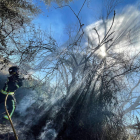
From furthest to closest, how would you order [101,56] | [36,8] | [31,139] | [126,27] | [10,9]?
1. [101,56]
2. [126,27]
3. [36,8]
4. [31,139]
5. [10,9]

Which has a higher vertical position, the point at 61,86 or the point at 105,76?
the point at 105,76

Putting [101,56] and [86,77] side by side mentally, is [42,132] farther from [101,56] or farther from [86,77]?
[101,56]

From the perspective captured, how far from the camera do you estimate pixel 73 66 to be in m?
7.88

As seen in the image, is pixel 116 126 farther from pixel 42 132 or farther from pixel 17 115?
pixel 17 115

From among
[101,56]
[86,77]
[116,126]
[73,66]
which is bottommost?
[116,126]

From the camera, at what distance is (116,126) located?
4746 millimetres

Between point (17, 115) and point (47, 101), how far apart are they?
203 centimetres

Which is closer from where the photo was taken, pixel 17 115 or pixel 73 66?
pixel 17 115

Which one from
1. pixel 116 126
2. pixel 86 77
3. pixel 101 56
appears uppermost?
pixel 101 56

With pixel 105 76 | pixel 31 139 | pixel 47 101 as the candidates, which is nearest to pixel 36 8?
pixel 105 76

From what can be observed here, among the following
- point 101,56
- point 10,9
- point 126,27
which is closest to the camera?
point 10,9

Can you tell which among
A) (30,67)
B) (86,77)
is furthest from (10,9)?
A: (86,77)

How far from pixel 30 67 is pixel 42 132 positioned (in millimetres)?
3057

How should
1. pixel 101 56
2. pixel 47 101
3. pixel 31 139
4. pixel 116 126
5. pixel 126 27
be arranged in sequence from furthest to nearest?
pixel 47 101
pixel 101 56
pixel 126 27
pixel 116 126
pixel 31 139
